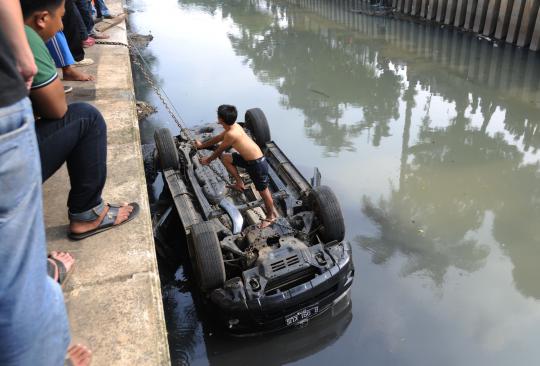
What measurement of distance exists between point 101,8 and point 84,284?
966 cm

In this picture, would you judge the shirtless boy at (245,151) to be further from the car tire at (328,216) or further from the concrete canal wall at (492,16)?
the concrete canal wall at (492,16)

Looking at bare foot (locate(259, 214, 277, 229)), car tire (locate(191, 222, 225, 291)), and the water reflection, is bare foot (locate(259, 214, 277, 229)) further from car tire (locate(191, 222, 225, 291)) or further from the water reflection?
the water reflection

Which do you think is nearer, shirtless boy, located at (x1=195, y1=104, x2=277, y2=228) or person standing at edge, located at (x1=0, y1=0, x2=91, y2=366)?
person standing at edge, located at (x1=0, y1=0, x2=91, y2=366)

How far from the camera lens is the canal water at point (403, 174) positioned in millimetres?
4188

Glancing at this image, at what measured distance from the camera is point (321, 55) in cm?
1226

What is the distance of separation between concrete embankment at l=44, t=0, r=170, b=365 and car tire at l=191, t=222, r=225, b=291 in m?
0.57

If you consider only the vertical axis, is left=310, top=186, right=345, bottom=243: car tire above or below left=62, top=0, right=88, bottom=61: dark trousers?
below

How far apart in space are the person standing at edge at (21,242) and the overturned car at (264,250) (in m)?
2.23

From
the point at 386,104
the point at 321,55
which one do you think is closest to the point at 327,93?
the point at 386,104

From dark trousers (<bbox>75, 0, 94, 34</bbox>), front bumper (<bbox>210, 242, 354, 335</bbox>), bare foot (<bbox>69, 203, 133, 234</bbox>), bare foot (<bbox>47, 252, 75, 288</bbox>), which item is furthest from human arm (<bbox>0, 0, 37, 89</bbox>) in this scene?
dark trousers (<bbox>75, 0, 94, 34</bbox>)

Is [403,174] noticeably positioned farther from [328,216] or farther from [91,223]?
[91,223]

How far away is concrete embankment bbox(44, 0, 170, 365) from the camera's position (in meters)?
2.41

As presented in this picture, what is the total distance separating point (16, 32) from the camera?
1.90 m

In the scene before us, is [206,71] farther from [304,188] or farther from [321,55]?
[304,188]
